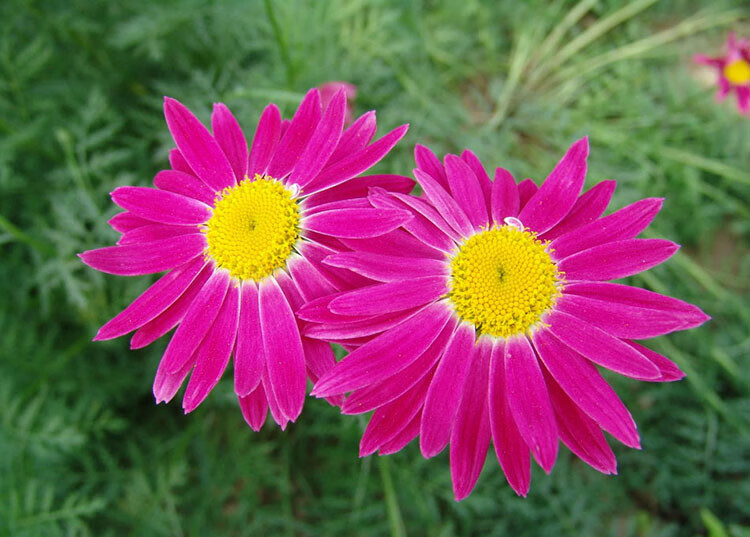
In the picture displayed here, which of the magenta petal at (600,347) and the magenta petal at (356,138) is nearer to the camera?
the magenta petal at (600,347)

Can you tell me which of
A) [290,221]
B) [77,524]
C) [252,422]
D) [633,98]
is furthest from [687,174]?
[77,524]

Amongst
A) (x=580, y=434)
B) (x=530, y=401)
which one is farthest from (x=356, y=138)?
(x=580, y=434)

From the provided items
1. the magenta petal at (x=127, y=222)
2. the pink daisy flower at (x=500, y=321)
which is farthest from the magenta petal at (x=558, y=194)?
the magenta petal at (x=127, y=222)

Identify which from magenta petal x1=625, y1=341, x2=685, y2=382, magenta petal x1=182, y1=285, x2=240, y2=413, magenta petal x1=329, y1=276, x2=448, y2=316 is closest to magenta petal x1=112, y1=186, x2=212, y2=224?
magenta petal x1=182, y1=285, x2=240, y2=413

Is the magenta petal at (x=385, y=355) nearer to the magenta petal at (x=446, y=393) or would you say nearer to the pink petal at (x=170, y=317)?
the magenta petal at (x=446, y=393)

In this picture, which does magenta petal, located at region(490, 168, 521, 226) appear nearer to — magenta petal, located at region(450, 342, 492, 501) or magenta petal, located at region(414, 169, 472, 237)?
magenta petal, located at region(414, 169, 472, 237)

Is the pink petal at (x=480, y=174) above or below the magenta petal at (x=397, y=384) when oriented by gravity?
above

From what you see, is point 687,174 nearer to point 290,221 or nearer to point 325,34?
point 325,34
